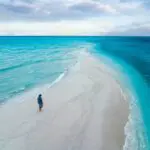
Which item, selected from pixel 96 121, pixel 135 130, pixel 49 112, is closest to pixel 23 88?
pixel 49 112

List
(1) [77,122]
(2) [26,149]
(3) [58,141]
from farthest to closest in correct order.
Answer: (1) [77,122], (3) [58,141], (2) [26,149]

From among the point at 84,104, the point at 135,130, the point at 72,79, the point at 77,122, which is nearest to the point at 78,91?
the point at 84,104

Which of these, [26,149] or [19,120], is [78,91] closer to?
[19,120]

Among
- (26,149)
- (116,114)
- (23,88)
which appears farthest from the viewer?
(23,88)

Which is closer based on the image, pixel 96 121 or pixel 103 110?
pixel 96 121

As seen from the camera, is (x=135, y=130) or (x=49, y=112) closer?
(x=135, y=130)

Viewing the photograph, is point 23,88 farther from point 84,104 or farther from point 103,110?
point 103,110
